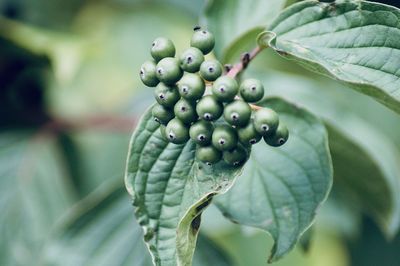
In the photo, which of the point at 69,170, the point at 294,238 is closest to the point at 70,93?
the point at 69,170

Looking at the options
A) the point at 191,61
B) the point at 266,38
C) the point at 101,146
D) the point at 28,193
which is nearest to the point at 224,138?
the point at 191,61

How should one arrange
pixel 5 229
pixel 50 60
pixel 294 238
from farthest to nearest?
pixel 50 60 < pixel 5 229 < pixel 294 238

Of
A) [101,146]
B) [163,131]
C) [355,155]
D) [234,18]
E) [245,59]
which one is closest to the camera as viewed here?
[163,131]

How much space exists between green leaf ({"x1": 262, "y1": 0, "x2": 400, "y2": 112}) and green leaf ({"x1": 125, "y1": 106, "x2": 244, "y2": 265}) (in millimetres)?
253

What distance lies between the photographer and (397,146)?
2615 mm

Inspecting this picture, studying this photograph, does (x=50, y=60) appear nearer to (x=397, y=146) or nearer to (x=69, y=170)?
(x=69, y=170)

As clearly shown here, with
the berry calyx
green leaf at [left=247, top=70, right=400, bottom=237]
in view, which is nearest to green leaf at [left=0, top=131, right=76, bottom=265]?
green leaf at [left=247, top=70, right=400, bottom=237]

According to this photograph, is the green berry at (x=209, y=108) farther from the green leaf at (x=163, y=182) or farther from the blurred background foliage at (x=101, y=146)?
the blurred background foliage at (x=101, y=146)

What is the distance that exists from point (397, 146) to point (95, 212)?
1.30 meters

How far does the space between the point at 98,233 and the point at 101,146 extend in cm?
84

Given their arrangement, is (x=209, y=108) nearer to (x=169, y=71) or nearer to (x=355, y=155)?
(x=169, y=71)

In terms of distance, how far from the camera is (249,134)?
1.14m

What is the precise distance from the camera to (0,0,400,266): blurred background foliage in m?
1.90

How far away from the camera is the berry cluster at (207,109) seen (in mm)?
1131
